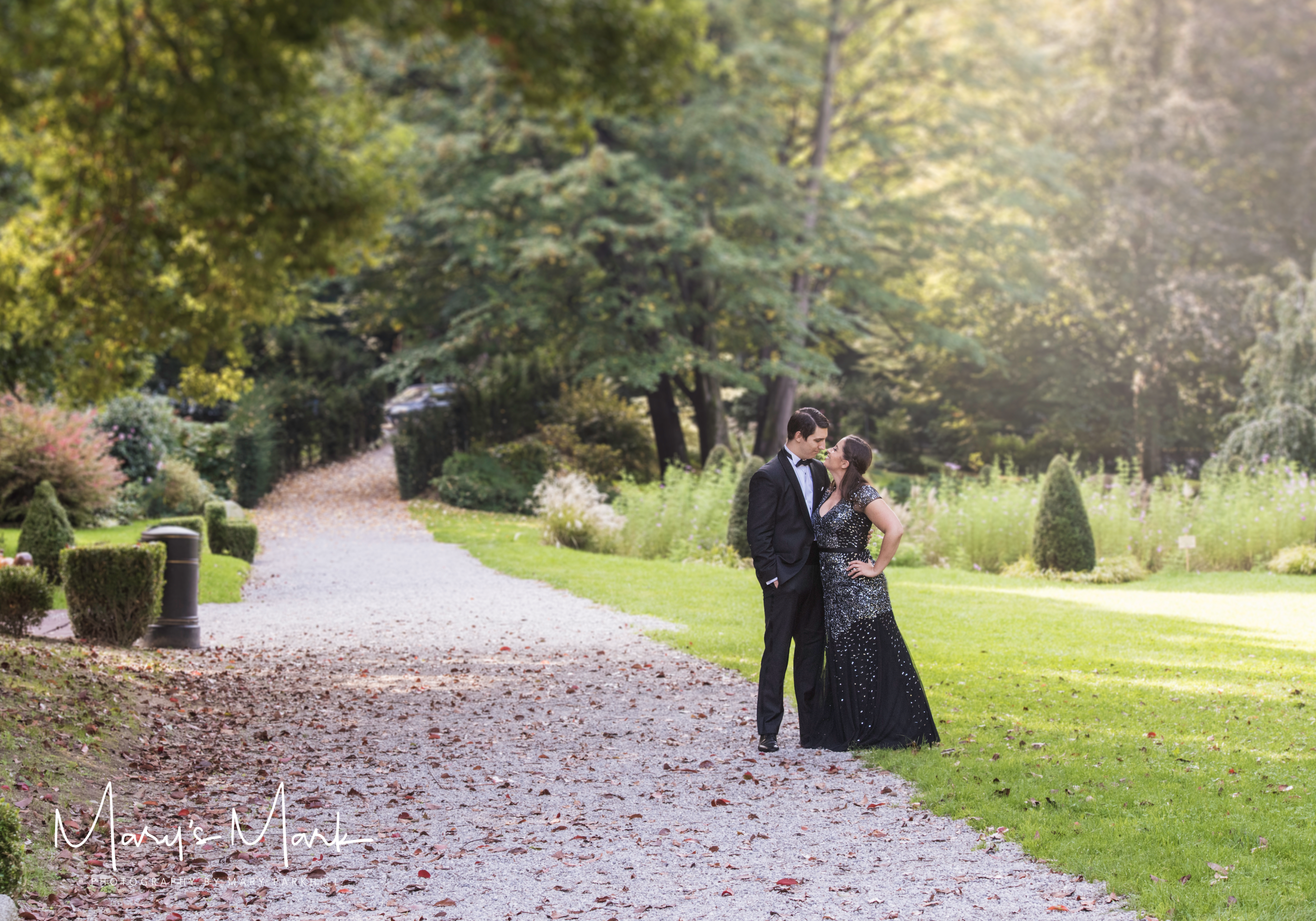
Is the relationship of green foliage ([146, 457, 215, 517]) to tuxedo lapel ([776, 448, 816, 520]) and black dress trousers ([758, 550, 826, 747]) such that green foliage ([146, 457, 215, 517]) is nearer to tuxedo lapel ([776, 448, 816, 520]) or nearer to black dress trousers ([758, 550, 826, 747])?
black dress trousers ([758, 550, 826, 747])

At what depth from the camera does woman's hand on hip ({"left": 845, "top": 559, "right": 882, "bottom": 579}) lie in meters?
6.00

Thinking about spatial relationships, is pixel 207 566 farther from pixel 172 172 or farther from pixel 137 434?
pixel 172 172

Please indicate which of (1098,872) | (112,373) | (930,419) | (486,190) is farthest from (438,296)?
(1098,872)

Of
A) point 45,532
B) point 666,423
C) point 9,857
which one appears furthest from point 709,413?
point 9,857

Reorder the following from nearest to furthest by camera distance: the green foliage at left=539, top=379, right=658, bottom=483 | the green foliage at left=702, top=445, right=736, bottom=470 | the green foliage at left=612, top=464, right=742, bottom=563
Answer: the green foliage at left=612, top=464, right=742, bottom=563 → the green foliage at left=702, top=445, right=736, bottom=470 → the green foliage at left=539, top=379, right=658, bottom=483

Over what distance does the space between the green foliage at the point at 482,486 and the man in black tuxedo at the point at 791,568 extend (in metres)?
16.1

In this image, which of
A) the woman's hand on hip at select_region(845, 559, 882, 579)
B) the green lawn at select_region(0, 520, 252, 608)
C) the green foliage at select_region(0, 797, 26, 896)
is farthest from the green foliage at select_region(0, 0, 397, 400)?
the green lawn at select_region(0, 520, 252, 608)

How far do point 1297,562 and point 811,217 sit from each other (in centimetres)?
1016

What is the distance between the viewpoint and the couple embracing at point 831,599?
19.8 feet

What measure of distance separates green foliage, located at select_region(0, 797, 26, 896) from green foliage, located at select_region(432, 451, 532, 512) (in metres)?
A: 18.1

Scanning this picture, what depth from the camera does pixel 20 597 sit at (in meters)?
8.34

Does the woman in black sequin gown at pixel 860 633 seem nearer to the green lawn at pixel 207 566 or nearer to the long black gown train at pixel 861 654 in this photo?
the long black gown train at pixel 861 654

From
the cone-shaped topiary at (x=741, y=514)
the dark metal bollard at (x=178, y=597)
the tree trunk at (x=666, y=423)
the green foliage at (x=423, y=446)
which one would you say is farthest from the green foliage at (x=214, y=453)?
the dark metal bollard at (x=178, y=597)

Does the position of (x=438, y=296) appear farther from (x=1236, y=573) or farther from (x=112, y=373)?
(x=112, y=373)
